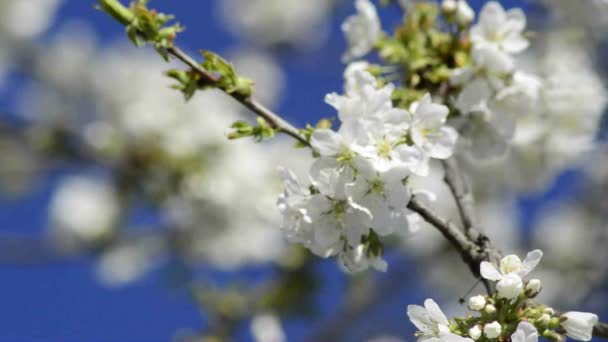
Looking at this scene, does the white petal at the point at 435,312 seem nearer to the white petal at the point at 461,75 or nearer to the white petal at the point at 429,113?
the white petal at the point at 429,113

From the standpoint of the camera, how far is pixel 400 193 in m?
2.03

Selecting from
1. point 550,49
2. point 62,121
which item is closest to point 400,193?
point 550,49

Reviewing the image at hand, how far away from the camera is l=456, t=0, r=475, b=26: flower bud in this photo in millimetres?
2613

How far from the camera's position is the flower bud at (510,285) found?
5.95 feet

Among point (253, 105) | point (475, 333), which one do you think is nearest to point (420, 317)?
point (475, 333)

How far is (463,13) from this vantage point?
8.57 ft

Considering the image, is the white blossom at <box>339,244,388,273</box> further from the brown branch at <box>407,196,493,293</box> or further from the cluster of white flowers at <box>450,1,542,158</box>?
the cluster of white flowers at <box>450,1,542,158</box>

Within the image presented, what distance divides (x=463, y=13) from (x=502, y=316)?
1050 millimetres

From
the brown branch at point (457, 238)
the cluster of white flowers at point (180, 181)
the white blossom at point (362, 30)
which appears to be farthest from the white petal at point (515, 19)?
the cluster of white flowers at point (180, 181)

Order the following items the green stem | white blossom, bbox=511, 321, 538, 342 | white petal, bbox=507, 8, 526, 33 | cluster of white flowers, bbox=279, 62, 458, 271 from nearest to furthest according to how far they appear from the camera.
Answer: white blossom, bbox=511, 321, 538, 342 < cluster of white flowers, bbox=279, 62, 458, 271 < the green stem < white petal, bbox=507, 8, 526, 33

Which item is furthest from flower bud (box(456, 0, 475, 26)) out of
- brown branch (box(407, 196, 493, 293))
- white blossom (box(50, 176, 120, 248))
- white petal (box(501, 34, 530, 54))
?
white blossom (box(50, 176, 120, 248))

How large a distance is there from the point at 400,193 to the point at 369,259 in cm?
22

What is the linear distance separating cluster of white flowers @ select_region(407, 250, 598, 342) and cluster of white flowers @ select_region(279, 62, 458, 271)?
0.91 feet

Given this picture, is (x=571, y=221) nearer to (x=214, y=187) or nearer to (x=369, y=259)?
(x=214, y=187)
